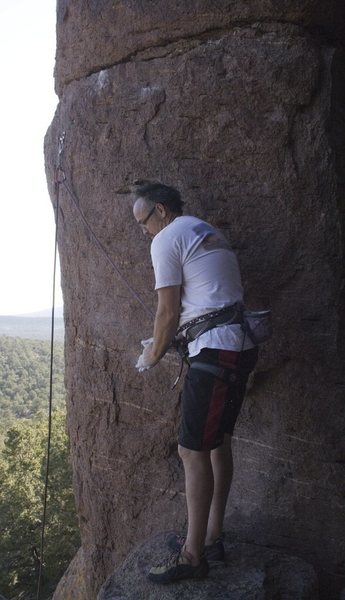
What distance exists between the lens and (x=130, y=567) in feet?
11.8

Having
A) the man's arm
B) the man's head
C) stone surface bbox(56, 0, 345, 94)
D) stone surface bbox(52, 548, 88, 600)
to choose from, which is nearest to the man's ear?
the man's head

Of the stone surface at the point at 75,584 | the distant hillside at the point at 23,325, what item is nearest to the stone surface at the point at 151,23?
the stone surface at the point at 75,584

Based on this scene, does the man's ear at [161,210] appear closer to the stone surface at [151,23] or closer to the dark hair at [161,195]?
the dark hair at [161,195]

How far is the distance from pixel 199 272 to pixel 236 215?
3.29 ft

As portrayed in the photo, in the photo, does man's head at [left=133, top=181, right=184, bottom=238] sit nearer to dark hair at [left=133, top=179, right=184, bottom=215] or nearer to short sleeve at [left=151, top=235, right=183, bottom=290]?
dark hair at [left=133, top=179, right=184, bottom=215]

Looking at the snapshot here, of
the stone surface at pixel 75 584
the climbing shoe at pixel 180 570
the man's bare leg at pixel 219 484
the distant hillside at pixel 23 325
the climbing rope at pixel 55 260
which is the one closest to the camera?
the climbing shoe at pixel 180 570

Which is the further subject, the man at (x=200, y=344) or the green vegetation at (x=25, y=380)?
the green vegetation at (x=25, y=380)

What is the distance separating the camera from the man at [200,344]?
3125 mm

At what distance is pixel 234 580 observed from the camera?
327cm

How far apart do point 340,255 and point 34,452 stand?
1540 centimetres

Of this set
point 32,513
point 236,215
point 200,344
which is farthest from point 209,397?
point 32,513

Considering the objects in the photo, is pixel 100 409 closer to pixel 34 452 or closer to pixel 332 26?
pixel 332 26

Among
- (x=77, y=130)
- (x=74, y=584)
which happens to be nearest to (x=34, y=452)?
(x=74, y=584)

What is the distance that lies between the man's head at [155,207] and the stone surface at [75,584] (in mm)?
2974
